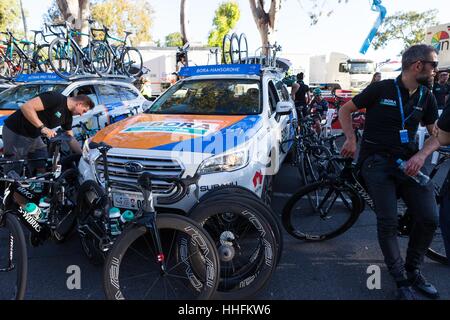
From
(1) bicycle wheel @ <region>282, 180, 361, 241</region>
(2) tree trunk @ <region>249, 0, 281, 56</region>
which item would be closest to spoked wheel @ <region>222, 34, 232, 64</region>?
(1) bicycle wheel @ <region>282, 180, 361, 241</region>

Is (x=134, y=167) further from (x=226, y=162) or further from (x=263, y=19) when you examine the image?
(x=263, y=19)

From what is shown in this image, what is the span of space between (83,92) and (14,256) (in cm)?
515

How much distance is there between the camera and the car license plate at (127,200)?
3.22 metres

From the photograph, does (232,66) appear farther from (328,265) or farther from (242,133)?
(328,265)

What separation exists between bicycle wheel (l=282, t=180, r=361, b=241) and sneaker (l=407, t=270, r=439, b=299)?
0.86 metres

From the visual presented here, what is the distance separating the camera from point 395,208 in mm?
2752

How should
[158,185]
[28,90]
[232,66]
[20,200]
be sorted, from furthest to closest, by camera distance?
[28,90], [232,66], [158,185], [20,200]

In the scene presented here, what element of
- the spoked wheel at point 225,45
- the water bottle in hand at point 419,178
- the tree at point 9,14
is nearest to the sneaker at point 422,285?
the water bottle in hand at point 419,178

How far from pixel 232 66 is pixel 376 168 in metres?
2.98

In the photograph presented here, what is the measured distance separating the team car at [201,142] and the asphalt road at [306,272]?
0.73 meters

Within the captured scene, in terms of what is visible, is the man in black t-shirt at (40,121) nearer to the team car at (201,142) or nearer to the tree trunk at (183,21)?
the team car at (201,142)

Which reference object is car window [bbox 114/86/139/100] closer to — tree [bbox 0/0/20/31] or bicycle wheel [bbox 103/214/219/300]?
bicycle wheel [bbox 103/214/219/300]

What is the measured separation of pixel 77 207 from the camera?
3.36m
